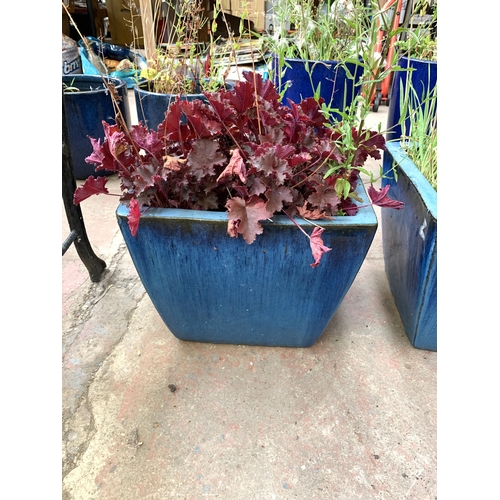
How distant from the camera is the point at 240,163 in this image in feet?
3.02

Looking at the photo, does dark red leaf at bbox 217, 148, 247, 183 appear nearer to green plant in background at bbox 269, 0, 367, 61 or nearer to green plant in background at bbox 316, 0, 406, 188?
green plant in background at bbox 316, 0, 406, 188

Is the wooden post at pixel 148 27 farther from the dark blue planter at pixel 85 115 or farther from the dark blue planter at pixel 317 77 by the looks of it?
the dark blue planter at pixel 317 77

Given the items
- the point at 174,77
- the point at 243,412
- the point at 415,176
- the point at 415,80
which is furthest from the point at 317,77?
the point at 243,412

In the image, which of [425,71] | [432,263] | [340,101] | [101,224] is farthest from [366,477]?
[425,71]

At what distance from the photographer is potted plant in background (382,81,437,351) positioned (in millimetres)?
1149

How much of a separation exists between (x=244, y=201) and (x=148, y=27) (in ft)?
6.84

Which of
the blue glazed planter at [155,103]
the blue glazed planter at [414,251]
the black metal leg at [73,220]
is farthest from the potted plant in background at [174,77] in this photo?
the blue glazed planter at [414,251]

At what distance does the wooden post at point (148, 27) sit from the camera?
2.37 m

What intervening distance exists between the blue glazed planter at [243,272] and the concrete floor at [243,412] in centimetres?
13

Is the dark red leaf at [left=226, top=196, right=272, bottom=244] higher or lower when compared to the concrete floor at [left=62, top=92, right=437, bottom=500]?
higher

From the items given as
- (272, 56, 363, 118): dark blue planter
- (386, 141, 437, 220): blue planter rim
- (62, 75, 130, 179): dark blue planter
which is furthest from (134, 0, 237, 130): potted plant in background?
(386, 141, 437, 220): blue planter rim

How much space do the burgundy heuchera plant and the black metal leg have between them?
386 mm

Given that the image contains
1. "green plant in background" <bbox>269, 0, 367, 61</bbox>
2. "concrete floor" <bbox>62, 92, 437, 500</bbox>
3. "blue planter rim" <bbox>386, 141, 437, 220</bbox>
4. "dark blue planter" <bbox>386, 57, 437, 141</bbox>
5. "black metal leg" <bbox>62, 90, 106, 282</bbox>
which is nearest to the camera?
"concrete floor" <bbox>62, 92, 437, 500</bbox>

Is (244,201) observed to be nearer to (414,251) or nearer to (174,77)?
(414,251)
